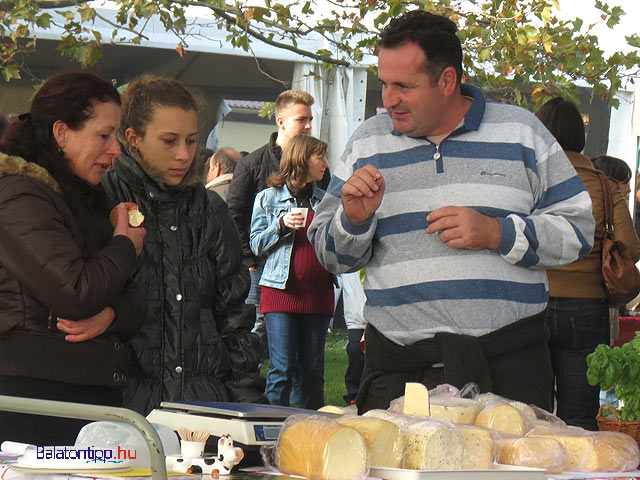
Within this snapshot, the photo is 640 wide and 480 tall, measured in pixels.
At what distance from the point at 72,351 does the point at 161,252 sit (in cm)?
47

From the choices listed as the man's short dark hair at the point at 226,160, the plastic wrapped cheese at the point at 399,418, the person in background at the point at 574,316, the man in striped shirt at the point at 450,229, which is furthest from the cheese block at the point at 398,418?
the man's short dark hair at the point at 226,160

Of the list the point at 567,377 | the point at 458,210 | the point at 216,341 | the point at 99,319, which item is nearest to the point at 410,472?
the point at 458,210

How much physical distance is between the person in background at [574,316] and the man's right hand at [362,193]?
2188mm

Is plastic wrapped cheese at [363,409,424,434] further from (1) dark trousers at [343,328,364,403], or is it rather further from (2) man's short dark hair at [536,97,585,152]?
(1) dark trousers at [343,328,364,403]

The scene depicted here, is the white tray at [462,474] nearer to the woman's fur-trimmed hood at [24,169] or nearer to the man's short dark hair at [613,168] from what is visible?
the woman's fur-trimmed hood at [24,169]

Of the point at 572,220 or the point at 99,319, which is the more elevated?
the point at 572,220

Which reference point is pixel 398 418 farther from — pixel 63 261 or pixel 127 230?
pixel 127 230

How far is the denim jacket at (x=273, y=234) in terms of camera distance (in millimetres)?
5707

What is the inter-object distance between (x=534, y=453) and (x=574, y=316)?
285 cm

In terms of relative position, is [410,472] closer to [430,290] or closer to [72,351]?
[430,290]

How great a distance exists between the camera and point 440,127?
2.62 metres

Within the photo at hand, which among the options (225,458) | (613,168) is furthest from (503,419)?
(613,168)

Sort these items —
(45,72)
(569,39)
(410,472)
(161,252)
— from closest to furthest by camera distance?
1. (410,472)
2. (161,252)
3. (569,39)
4. (45,72)

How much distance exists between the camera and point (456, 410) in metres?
1.89
